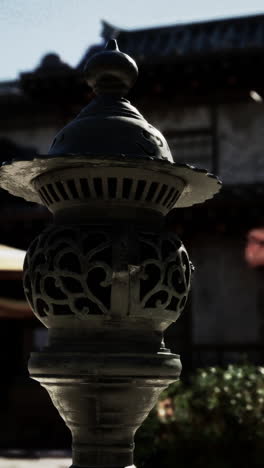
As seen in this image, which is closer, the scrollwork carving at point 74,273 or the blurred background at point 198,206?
the scrollwork carving at point 74,273

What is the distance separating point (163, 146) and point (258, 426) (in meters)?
3.45

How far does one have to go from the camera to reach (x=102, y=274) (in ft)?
7.75

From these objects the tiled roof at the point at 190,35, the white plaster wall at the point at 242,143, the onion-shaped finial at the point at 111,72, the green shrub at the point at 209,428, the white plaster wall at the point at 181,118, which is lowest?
the green shrub at the point at 209,428

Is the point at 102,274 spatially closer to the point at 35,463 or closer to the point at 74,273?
the point at 74,273

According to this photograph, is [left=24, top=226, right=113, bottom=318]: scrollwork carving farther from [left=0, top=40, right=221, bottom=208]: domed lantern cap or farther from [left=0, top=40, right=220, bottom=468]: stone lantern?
[left=0, top=40, right=221, bottom=208]: domed lantern cap

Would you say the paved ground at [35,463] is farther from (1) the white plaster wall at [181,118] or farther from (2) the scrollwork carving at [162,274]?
(1) the white plaster wall at [181,118]

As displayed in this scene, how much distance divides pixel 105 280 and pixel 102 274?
2.1 inches

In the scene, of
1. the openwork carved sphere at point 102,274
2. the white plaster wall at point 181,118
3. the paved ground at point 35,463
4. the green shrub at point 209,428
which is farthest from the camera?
the white plaster wall at point 181,118

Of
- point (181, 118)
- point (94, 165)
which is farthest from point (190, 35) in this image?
point (94, 165)

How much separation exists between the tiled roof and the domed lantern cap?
509 inches

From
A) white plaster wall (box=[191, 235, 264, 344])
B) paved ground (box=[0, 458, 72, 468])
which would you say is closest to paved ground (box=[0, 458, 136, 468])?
paved ground (box=[0, 458, 72, 468])

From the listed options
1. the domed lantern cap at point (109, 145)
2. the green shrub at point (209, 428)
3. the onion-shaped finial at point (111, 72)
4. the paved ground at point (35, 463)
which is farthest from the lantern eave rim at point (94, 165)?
the paved ground at point (35, 463)

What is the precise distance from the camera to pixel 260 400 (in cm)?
564

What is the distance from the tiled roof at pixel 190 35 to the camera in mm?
15508
